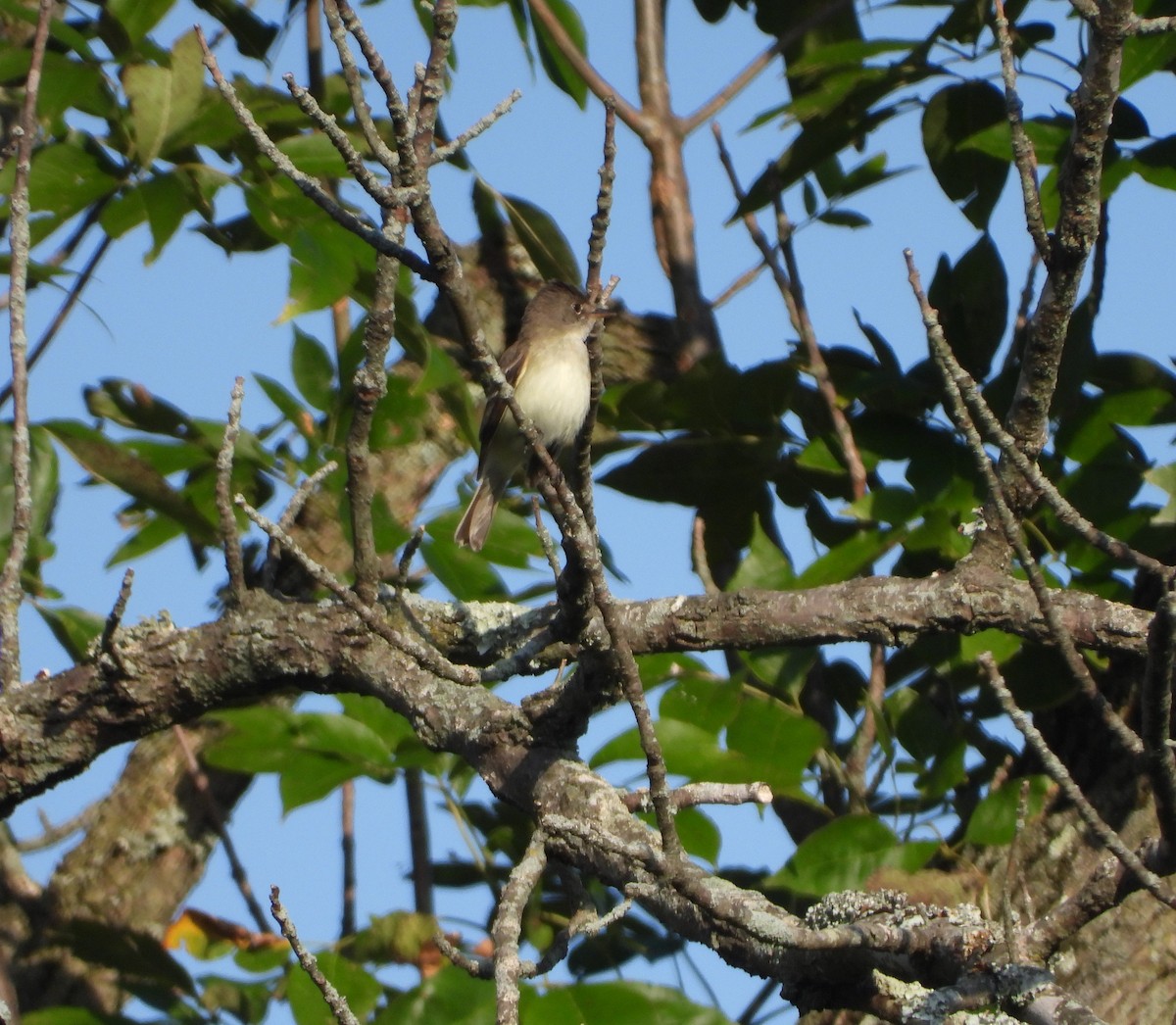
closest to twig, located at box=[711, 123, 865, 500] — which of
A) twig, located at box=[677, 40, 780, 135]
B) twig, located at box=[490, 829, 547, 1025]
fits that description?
twig, located at box=[677, 40, 780, 135]

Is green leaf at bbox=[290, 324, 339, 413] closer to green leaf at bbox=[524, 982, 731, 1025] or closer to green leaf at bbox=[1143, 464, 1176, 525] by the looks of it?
green leaf at bbox=[524, 982, 731, 1025]

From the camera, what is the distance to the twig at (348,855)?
4660mm

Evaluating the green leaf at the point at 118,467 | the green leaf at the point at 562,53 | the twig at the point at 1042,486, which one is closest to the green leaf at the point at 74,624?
the green leaf at the point at 118,467

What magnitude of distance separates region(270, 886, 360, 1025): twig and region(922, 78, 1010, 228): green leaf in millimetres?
2875

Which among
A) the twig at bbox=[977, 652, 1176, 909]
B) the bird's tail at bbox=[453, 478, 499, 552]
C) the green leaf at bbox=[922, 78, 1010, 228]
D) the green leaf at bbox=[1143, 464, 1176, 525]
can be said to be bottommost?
the twig at bbox=[977, 652, 1176, 909]

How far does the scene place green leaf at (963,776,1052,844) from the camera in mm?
3582

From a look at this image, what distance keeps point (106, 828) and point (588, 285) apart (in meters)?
3.30

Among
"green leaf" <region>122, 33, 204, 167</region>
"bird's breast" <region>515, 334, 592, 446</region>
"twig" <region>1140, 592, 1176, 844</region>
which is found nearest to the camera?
"twig" <region>1140, 592, 1176, 844</region>

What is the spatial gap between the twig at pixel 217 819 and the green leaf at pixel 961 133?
2835mm

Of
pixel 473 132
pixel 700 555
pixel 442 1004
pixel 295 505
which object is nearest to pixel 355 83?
pixel 473 132

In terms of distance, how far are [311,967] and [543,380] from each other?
13.6 ft

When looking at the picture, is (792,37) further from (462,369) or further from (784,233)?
(462,369)

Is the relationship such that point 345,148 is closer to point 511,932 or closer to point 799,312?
point 511,932

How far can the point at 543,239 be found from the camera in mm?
4707
